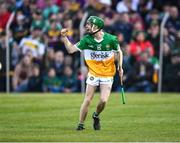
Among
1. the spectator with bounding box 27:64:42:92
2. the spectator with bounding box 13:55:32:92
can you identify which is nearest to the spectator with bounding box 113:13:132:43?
the spectator with bounding box 27:64:42:92

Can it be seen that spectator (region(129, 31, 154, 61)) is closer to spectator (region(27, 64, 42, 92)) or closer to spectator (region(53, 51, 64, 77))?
spectator (region(53, 51, 64, 77))

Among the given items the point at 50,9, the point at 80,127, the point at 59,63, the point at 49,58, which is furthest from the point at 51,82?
the point at 80,127

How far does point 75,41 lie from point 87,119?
10.4 m

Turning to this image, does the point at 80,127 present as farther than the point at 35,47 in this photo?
No

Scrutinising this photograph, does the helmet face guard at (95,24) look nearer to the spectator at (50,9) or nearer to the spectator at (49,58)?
the spectator at (49,58)

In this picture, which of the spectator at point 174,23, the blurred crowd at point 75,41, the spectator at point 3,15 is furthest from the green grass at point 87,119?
the spectator at point 3,15

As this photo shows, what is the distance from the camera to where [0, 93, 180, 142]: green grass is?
49.6ft

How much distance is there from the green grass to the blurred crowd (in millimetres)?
1867

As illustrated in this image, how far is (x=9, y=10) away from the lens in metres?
32.2

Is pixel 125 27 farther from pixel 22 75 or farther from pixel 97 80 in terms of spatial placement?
pixel 97 80

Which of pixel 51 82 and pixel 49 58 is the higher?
pixel 49 58

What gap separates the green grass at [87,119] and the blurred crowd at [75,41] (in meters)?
1.87

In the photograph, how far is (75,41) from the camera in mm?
29281

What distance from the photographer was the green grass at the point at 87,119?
49.6ft
